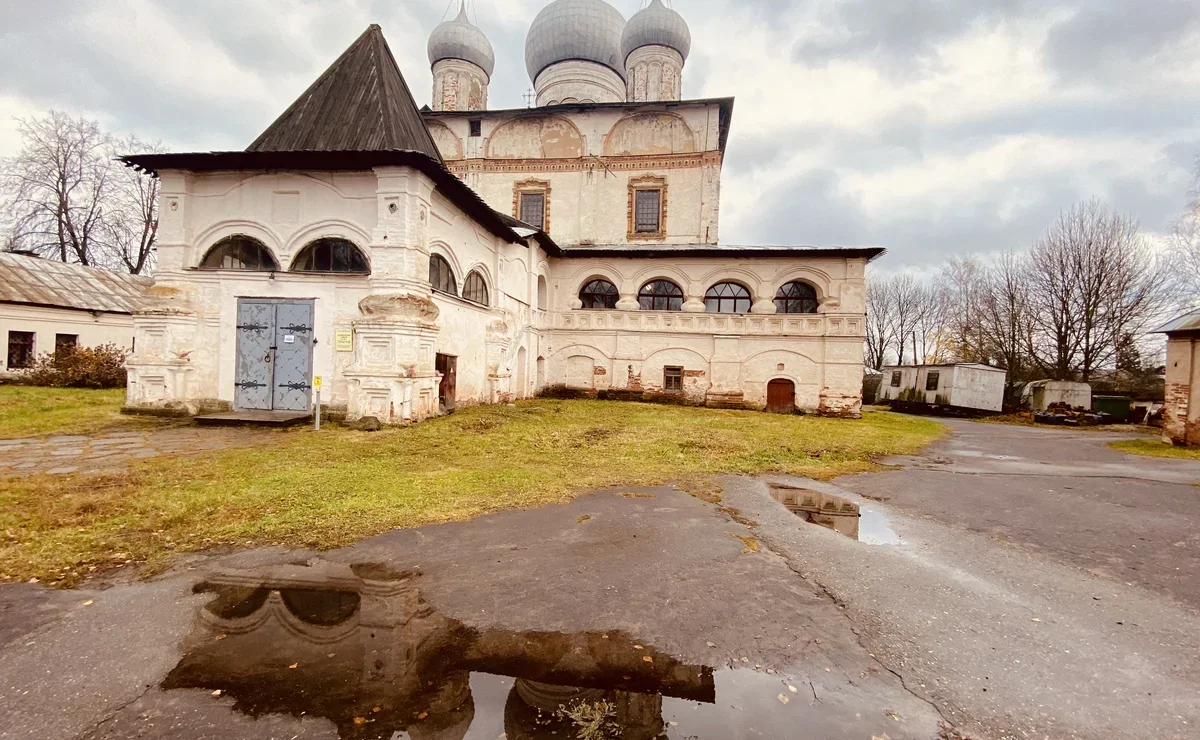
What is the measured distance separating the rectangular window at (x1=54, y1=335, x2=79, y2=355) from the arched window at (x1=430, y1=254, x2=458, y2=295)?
17352 mm

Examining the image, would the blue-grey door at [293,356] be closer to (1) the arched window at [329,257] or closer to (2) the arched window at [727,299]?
(1) the arched window at [329,257]

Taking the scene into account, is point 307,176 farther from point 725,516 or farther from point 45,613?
point 725,516

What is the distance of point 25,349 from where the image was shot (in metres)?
19.8

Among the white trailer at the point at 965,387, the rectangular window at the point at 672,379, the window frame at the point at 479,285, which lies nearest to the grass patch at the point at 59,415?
the window frame at the point at 479,285

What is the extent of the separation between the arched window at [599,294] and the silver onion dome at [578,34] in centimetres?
1482

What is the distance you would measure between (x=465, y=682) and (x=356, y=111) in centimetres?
1407

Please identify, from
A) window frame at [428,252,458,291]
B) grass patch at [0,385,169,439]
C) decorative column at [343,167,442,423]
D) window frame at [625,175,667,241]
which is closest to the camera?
grass patch at [0,385,169,439]

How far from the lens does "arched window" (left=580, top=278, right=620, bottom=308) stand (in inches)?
843

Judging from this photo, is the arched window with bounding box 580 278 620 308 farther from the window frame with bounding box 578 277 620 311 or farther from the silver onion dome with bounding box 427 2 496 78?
the silver onion dome with bounding box 427 2 496 78

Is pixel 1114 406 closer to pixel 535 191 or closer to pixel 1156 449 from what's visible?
pixel 1156 449

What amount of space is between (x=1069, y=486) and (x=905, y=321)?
144ft

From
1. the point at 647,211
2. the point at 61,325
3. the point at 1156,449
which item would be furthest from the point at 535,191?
the point at 1156,449

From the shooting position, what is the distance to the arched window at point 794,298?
20.1m

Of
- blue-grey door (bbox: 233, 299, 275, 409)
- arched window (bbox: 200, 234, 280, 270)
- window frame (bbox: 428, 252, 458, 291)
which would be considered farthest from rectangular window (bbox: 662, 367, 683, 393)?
arched window (bbox: 200, 234, 280, 270)
